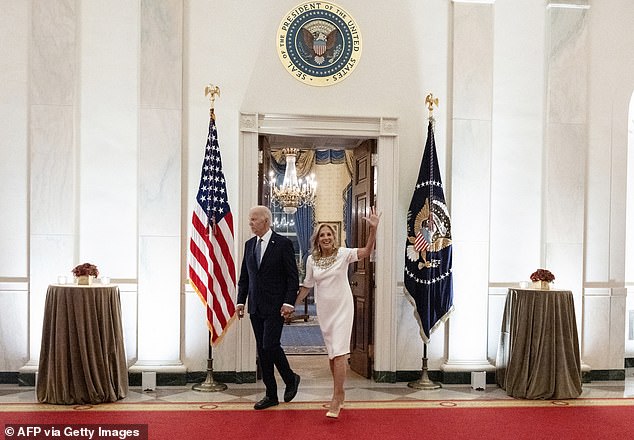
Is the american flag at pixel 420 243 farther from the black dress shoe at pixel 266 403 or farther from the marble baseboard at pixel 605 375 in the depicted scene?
the marble baseboard at pixel 605 375

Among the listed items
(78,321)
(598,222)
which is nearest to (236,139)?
(78,321)

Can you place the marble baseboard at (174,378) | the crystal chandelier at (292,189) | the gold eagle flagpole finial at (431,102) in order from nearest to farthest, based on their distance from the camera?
the marble baseboard at (174,378), the gold eagle flagpole finial at (431,102), the crystal chandelier at (292,189)

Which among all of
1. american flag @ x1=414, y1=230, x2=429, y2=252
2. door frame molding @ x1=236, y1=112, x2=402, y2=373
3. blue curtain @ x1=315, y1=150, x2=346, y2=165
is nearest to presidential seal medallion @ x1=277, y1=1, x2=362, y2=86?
door frame molding @ x1=236, y1=112, x2=402, y2=373

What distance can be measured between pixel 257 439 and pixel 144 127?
3.36 meters

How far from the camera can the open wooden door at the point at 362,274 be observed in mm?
7164

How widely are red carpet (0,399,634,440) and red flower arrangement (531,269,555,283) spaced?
4.05 ft

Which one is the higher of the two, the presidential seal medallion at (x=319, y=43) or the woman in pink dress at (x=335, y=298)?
the presidential seal medallion at (x=319, y=43)

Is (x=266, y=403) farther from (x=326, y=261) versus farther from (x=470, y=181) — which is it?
(x=470, y=181)

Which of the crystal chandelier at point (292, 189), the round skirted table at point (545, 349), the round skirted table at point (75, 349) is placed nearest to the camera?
the round skirted table at point (75, 349)

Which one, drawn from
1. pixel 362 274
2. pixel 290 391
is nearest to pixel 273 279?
pixel 290 391

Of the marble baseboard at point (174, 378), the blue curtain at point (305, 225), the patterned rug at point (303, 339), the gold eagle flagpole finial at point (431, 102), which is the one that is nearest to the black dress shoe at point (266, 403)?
the marble baseboard at point (174, 378)

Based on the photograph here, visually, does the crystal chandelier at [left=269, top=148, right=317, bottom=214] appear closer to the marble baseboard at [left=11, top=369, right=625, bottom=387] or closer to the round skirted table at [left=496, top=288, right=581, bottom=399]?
the marble baseboard at [left=11, top=369, right=625, bottom=387]

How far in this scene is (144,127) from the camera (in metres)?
6.55

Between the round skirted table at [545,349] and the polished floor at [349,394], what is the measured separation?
8.6 inches
